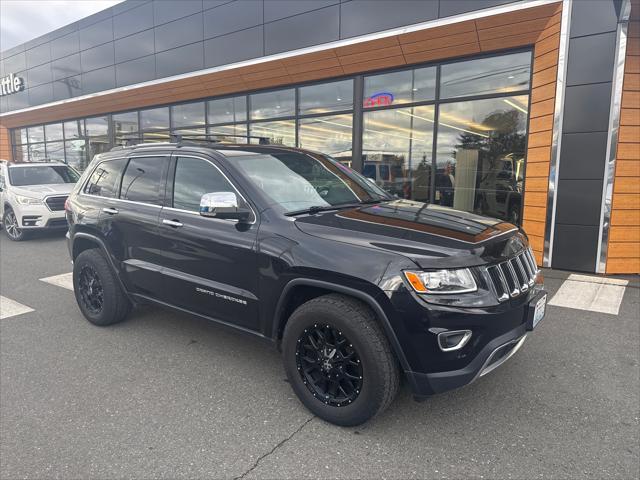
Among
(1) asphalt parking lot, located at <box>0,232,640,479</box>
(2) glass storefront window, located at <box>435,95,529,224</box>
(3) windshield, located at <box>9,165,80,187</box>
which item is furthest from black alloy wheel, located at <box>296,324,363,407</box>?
(3) windshield, located at <box>9,165,80,187</box>

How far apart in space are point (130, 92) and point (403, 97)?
928 cm

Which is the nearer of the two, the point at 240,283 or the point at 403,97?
the point at 240,283

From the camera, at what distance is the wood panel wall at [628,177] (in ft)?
20.5

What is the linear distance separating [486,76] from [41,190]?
9.25m

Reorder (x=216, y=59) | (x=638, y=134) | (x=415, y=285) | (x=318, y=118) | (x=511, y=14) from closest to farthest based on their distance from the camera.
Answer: (x=415, y=285) < (x=638, y=134) < (x=511, y=14) < (x=318, y=118) < (x=216, y=59)

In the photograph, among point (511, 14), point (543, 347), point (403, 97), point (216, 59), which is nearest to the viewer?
point (543, 347)

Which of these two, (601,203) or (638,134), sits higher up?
(638,134)

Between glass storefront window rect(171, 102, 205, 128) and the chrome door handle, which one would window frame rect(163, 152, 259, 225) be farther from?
glass storefront window rect(171, 102, 205, 128)

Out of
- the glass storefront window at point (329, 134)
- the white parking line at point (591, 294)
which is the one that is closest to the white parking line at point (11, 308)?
the white parking line at point (591, 294)

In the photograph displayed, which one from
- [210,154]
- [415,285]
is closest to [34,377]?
[210,154]

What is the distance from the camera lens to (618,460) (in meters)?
2.49

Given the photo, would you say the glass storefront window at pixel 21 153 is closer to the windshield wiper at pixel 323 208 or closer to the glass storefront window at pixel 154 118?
the glass storefront window at pixel 154 118

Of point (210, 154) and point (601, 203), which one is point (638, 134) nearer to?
point (601, 203)

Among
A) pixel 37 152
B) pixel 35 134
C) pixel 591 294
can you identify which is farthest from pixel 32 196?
pixel 35 134
